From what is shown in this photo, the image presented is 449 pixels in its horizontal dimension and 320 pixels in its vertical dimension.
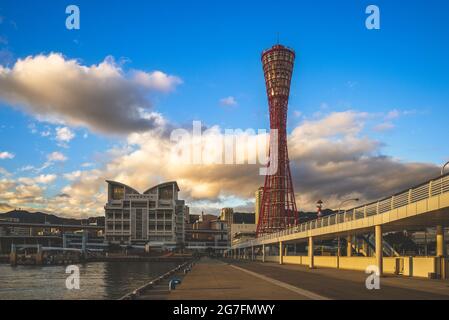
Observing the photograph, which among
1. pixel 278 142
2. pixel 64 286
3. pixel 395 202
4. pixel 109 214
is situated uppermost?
pixel 278 142

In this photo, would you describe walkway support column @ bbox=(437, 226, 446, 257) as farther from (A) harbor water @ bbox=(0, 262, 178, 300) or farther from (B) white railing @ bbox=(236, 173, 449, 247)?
(A) harbor water @ bbox=(0, 262, 178, 300)

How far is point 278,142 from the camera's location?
461ft

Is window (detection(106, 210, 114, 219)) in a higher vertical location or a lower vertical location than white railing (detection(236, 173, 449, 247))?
lower

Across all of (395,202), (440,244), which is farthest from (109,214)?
(395,202)

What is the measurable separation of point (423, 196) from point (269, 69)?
121 metres

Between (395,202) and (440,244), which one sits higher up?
(395,202)

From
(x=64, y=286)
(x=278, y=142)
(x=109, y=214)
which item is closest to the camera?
(x=64, y=286)

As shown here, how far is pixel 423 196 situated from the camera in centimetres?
3200

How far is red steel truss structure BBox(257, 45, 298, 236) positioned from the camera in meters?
141

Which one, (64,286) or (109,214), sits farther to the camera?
(109,214)

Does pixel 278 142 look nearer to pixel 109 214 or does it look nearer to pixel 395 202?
pixel 109 214

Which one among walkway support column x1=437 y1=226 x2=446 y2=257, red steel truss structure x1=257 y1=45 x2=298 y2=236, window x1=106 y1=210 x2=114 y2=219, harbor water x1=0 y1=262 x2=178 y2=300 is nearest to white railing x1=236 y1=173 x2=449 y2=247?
walkway support column x1=437 y1=226 x2=446 y2=257
